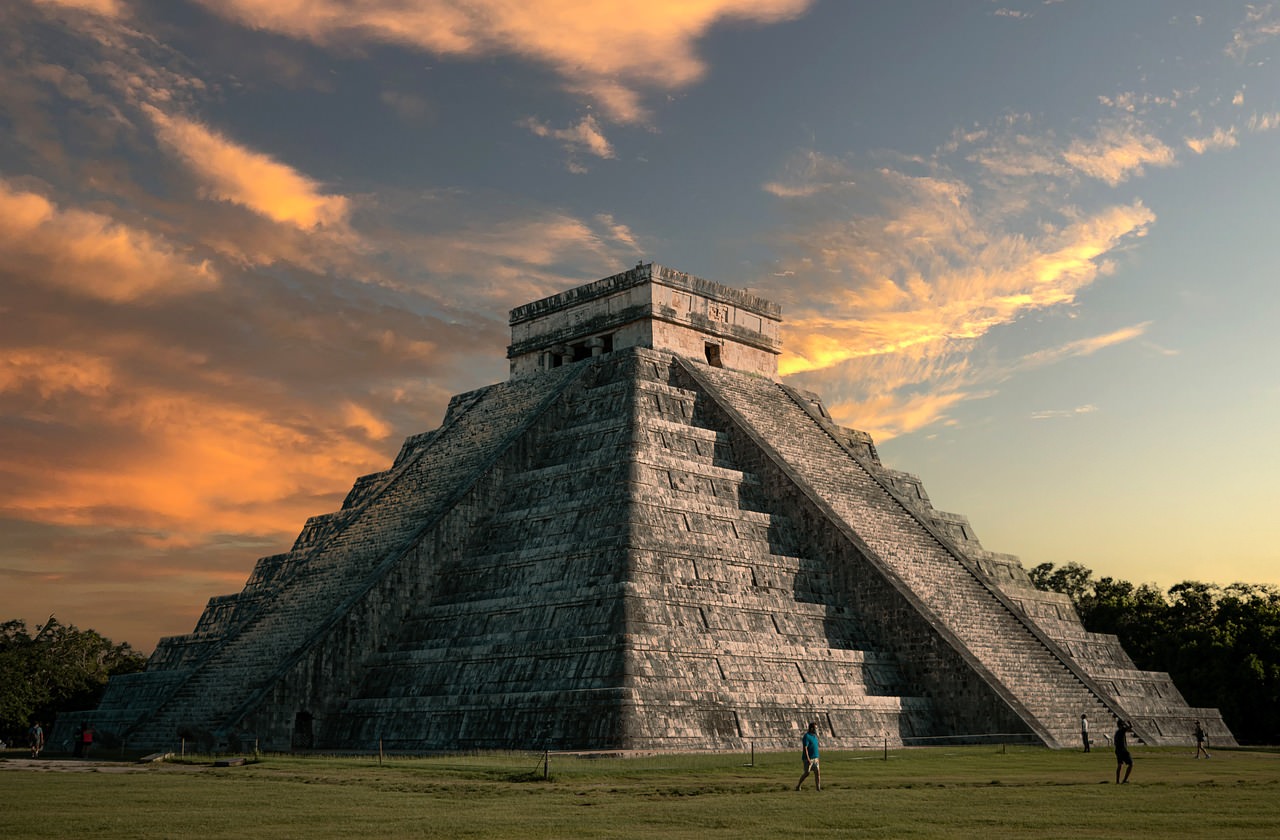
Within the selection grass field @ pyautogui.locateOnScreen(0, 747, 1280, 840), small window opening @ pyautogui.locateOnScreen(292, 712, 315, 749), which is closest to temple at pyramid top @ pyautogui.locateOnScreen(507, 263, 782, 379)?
small window opening @ pyautogui.locateOnScreen(292, 712, 315, 749)

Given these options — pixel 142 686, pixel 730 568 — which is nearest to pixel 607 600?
pixel 730 568

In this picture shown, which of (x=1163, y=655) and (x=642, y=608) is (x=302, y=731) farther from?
(x=1163, y=655)

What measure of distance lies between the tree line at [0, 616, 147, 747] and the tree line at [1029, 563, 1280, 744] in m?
34.6

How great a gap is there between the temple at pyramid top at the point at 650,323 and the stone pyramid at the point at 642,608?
0.39 feet

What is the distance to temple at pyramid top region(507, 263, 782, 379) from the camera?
3512 cm

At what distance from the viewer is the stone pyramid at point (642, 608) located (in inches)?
928

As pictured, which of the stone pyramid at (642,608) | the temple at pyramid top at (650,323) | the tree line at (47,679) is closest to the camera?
the stone pyramid at (642,608)

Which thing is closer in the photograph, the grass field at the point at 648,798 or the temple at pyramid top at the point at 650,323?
the grass field at the point at 648,798

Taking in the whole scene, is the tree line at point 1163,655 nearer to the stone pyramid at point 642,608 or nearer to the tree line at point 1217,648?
the tree line at point 1217,648

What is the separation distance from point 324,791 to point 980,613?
17086 mm

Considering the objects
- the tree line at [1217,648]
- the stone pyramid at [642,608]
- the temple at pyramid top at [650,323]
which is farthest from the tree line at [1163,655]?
the temple at pyramid top at [650,323]

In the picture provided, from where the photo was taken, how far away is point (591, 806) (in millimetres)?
14375

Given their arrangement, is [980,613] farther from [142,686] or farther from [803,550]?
[142,686]

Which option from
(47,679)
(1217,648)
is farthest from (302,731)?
(1217,648)
